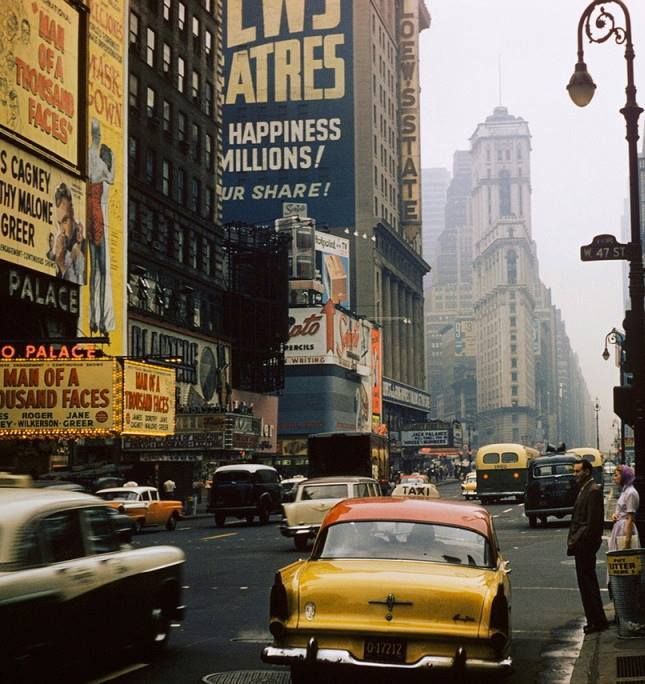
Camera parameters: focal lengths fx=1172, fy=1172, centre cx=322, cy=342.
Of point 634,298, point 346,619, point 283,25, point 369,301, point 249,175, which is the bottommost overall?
point 346,619

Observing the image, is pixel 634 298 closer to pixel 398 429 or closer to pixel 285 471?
pixel 285 471

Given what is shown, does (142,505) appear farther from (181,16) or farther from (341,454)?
(181,16)

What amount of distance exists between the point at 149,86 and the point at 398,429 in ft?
288

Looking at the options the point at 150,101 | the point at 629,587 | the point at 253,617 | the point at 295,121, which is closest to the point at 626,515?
the point at 629,587

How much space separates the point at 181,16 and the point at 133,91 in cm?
969

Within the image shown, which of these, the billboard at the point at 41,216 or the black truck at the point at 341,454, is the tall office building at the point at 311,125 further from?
the billboard at the point at 41,216

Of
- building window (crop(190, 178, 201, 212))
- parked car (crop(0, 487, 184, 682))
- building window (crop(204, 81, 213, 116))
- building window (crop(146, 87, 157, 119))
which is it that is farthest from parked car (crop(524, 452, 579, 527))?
building window (crop(204, 81, 213, 116))

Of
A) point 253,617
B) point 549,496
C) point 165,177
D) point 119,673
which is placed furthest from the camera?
point 165,177

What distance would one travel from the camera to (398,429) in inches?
5753

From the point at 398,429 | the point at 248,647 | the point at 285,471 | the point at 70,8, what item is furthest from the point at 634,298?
the point at 398,429

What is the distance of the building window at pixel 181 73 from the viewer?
226ft

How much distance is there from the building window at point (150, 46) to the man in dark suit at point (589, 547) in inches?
A: 2149

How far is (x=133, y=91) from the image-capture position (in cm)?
6216

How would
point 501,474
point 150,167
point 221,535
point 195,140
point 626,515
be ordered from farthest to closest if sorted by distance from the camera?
point 195,140
point 150,167
point 501,474
point 221,535
point 626,515
